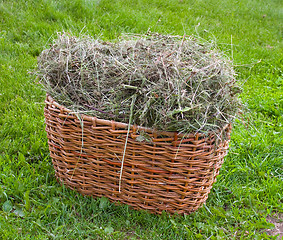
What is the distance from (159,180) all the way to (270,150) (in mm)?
1424

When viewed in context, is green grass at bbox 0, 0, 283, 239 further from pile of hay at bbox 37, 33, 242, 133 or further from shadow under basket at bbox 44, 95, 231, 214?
pile of hay at bbox 37, 33, 242, 133

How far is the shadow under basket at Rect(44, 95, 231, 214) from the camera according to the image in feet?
6.07

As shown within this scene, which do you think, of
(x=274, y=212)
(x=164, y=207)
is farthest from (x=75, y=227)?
(x=274, y=212)

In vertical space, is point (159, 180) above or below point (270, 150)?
above

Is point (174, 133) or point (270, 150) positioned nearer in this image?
point (174, 133)

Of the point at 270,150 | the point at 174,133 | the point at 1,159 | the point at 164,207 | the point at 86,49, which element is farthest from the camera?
the point at 270,150

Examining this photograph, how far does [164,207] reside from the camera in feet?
6.91

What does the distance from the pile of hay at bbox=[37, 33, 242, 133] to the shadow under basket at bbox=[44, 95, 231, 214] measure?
75mm

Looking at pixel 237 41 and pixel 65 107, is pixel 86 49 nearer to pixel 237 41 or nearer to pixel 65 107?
pixel 65 107

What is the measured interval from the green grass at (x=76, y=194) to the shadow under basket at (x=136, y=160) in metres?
0.10

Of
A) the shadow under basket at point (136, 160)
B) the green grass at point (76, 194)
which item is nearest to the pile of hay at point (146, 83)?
the shadow under basket at point (136, 160)

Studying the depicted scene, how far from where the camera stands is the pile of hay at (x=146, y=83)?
1808 mm

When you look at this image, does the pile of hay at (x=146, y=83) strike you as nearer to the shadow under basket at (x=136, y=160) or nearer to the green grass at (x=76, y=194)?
the shadow under basket at (x=136, y=160)

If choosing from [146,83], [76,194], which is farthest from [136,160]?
[76,194]
